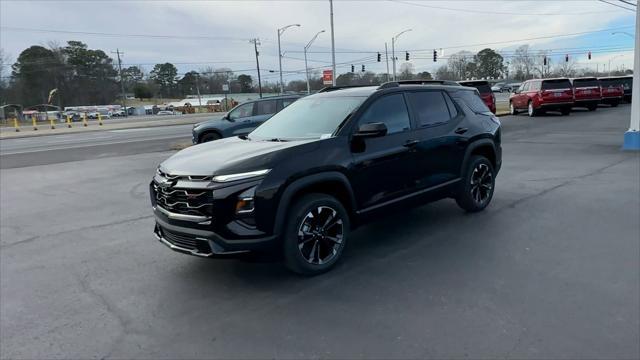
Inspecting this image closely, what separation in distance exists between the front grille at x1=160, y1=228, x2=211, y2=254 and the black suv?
0.01 m

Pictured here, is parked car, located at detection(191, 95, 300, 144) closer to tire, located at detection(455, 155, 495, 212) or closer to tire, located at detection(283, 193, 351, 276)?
tire, located at detection(455, 155, 495, 212)

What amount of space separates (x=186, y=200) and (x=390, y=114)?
244 cm

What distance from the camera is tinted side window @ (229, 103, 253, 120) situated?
48.9 feet

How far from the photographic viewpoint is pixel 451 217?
20.6ft

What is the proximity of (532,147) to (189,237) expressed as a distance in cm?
1149

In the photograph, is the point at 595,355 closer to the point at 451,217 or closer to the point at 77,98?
the point at 451,217

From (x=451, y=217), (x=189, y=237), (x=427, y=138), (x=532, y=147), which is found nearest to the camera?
(x=189, y=237)

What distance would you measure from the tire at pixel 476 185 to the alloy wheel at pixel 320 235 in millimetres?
2270

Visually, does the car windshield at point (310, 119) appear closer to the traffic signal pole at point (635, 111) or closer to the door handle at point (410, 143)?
the door handle at point (410, 143)

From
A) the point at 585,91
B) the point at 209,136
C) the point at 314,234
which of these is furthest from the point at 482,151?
the point at 585,91

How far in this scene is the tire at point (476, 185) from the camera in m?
6.17

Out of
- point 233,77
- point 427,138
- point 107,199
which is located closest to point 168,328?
point 427,138

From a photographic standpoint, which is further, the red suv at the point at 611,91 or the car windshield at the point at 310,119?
the red suv at the point at 611,91

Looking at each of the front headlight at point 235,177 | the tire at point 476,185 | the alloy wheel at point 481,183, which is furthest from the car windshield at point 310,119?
the alloy wheel at point 481,183
